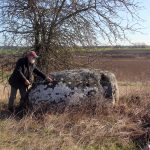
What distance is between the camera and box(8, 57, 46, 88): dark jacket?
10.0m

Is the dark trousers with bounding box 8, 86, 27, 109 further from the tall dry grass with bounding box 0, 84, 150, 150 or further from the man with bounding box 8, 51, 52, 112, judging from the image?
the tall dry grass with bounding box 0, 84, 150, 150

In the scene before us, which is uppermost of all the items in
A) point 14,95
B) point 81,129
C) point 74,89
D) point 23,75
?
point 23,75

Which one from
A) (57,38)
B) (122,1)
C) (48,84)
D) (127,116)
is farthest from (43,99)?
(122,1)

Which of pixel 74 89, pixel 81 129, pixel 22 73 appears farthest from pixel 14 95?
pixel 81 129

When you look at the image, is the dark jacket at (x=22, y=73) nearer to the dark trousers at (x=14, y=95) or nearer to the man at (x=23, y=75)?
the man at (x=23, y=75)

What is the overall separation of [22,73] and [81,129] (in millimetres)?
2417

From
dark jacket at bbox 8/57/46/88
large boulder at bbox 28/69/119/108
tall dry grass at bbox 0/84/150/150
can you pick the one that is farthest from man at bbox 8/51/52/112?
tall dry grass at bbox 0/84/150/150

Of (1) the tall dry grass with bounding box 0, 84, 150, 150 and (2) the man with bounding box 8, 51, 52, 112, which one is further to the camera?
(2) the man with bounding box 8, 51, 52, 112

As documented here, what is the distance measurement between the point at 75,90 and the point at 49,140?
2548mm

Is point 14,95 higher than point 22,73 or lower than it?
lower

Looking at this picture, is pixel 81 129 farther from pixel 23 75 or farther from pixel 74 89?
Result: pixel 23 75

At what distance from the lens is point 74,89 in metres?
9.92

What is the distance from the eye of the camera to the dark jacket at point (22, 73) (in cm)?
1005

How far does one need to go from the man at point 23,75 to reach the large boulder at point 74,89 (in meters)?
0.25
